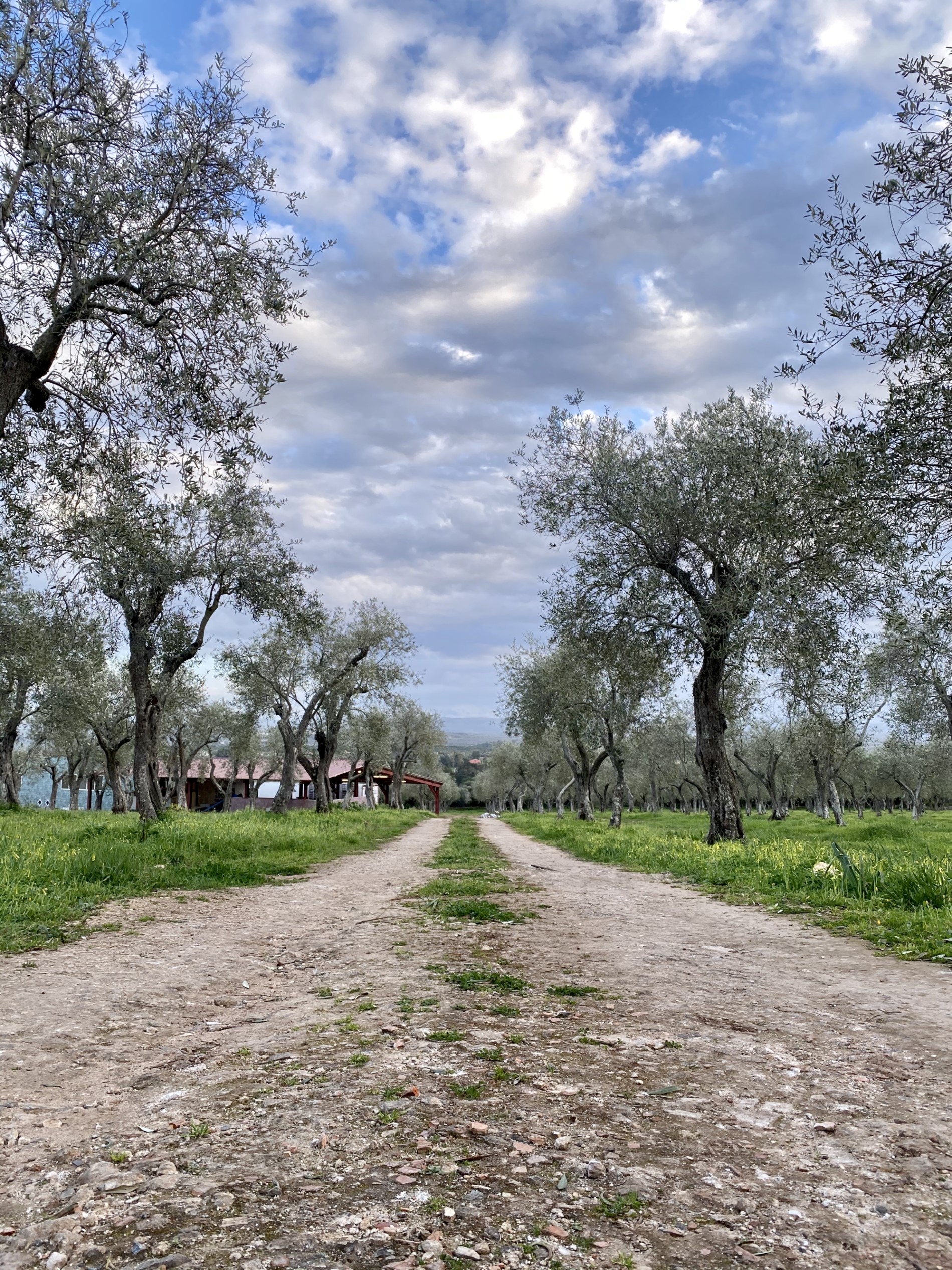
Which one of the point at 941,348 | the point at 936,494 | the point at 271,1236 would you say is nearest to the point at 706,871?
the point at 936,494

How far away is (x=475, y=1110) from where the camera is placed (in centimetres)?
362

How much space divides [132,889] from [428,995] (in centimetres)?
764

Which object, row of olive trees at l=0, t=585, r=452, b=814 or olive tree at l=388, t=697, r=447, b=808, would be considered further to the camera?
olive tree at l=388, t=697, r=447, b=808

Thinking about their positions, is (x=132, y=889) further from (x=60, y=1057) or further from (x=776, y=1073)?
(x=776, y=1073)

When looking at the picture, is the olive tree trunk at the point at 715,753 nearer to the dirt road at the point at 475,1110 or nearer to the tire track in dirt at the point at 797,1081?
the tire track in dirt at the point at 797,1081

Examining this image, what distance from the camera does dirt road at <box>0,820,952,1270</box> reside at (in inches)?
102

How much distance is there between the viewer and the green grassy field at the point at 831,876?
8727 millimetres

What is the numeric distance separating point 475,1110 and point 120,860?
11001mm

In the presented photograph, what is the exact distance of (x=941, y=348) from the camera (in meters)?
9.46

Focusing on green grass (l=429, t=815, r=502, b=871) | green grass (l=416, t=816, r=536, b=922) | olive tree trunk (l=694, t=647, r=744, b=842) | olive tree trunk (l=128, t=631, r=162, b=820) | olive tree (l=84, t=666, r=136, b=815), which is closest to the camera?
green grass (l=416, t=816, r=536, b=922)

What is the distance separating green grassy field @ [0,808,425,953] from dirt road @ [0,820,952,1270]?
62.9 inches

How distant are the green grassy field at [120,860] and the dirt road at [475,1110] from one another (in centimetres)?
160

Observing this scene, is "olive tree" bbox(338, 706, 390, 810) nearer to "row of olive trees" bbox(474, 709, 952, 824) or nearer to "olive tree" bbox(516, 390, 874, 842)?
"row of olive trees" bbox(474, 709, 952, 824)

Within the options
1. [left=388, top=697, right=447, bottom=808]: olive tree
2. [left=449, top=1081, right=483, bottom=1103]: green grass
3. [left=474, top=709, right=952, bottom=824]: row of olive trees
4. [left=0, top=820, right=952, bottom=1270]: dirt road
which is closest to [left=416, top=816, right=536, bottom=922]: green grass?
[left=0, top=820, right=952, bottom=1270]: dirt road
